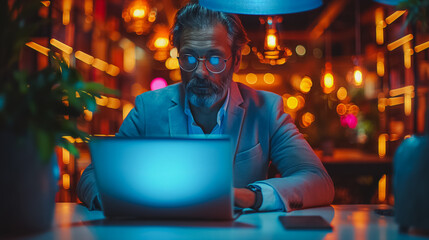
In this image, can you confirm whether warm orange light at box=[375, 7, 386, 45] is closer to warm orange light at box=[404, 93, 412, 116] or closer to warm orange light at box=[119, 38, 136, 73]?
warm orange light at box=[404, 93, 412, 116]

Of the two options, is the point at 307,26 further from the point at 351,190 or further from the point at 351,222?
the point at 351,222

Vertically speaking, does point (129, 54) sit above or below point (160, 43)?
above

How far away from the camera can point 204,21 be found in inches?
85.0

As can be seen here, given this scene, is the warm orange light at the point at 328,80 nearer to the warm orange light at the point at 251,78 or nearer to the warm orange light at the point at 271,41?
the warm orange light at the point at 271,41

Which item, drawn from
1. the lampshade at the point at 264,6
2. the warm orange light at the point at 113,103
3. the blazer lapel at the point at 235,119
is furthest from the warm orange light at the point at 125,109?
the lampshade at the point at 264,6

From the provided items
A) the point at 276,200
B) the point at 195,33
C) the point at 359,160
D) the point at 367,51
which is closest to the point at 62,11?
the point at 195,33

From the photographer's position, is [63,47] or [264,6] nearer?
[264,6]

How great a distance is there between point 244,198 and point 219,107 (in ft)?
2.74

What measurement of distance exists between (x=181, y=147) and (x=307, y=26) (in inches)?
437

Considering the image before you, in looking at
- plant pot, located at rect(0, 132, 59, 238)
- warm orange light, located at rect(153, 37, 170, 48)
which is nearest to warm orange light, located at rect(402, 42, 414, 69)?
warm orange light, located at rect(153, 37, 170, 48)

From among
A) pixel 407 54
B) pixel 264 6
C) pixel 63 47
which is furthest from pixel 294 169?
pixel 407 54

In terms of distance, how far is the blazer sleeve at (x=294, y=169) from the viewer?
→ 1.59 m

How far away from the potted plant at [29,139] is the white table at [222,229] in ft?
0.25

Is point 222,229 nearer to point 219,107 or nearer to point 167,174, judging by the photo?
point 167,174
